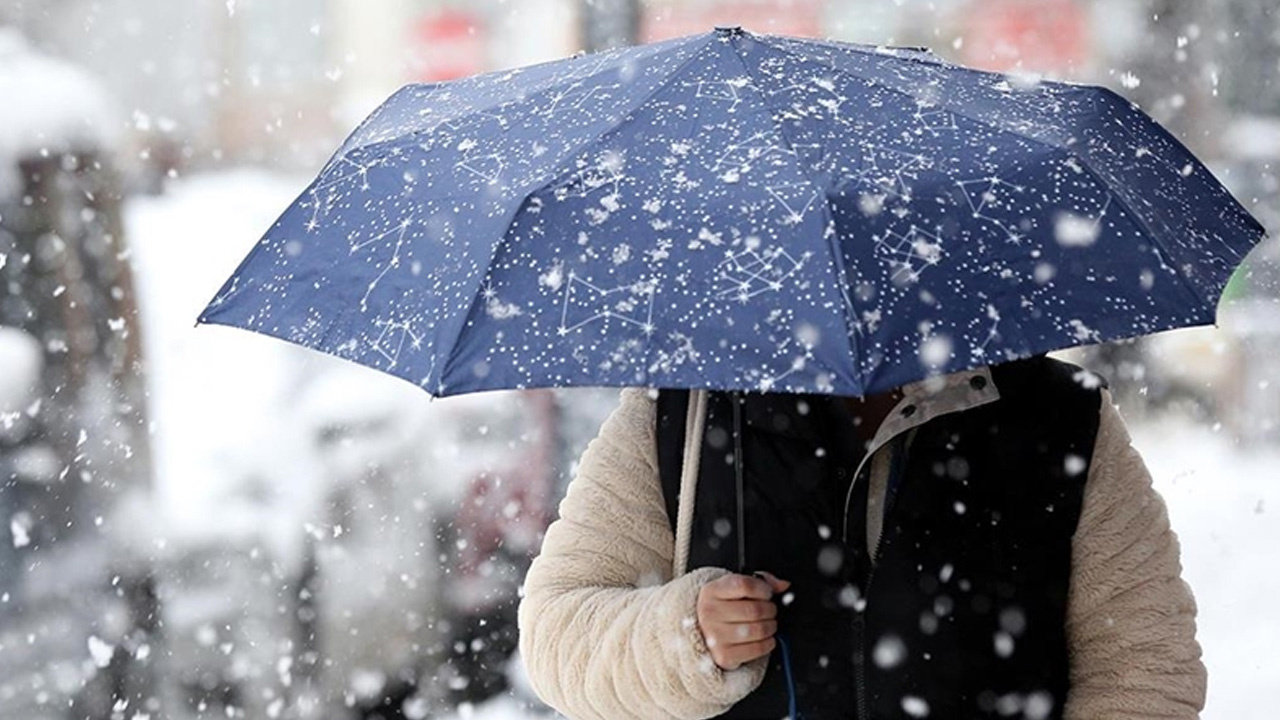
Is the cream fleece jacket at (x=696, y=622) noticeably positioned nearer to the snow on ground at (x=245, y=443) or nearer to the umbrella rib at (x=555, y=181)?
the umbrella rib at (x=555, y=181)

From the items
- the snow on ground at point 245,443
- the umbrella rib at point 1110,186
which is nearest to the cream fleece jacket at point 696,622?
the umbrella rib at point 1110,186

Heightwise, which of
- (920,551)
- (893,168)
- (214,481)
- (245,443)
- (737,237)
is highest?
(893,168)

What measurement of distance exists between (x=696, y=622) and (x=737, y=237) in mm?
516

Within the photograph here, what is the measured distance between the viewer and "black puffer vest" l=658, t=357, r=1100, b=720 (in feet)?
6.50

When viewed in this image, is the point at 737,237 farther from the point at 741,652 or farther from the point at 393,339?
the point at 741,652

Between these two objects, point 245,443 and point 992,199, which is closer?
point 992,199

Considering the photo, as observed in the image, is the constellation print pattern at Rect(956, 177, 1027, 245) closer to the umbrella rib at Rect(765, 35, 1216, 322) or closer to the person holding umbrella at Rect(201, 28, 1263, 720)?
the person holding umbrella at Rect(201, 28, 1263, 720)

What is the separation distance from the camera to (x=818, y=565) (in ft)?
6.51

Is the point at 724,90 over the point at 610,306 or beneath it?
over

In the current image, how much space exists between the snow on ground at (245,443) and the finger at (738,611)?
3.77 metres

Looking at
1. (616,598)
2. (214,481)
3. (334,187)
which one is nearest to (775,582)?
(616,598)

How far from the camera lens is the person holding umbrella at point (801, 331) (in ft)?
5.34

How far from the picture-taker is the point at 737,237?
1.64 m

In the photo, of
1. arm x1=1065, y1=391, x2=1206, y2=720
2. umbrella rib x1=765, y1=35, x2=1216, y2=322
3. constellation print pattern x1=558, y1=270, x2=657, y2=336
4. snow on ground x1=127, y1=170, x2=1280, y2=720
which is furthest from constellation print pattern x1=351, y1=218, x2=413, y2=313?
snow on ground x1=127, y1=170, x2=1280, y2=720
